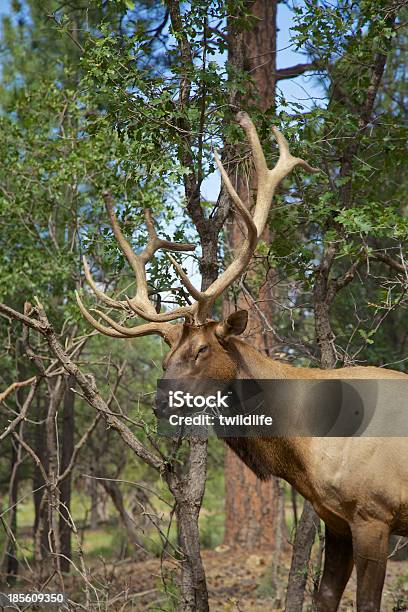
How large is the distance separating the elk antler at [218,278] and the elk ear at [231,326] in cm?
16

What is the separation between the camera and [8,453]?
1614 centimetres

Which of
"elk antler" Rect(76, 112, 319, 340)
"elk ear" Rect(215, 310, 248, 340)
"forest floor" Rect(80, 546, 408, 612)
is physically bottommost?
"forest floor" Rect(80, 546, 408, 612)

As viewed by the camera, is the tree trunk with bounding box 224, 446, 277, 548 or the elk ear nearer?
the elk ear

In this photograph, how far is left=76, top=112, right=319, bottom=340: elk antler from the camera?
A: 502 centimetres

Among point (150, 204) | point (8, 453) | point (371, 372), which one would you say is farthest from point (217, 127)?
point (8, 453)

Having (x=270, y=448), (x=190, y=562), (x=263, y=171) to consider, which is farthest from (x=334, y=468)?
(x=263, y=171)

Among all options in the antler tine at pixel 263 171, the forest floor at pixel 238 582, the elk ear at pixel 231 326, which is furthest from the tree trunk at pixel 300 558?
the antler tine at pixel 263 171

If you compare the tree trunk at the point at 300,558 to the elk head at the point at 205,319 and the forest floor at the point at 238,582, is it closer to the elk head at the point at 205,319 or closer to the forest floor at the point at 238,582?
the forest floor at the point at 238,582

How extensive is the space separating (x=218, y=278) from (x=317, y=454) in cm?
126

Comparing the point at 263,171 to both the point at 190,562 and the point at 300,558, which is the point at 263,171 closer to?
the point at 190,562

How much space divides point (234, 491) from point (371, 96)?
6.97m

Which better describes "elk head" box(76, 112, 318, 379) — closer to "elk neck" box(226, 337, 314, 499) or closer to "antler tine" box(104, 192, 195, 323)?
"antler tine" box(104, 192, 195, 323)

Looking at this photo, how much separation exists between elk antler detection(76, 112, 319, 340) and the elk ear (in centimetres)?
16

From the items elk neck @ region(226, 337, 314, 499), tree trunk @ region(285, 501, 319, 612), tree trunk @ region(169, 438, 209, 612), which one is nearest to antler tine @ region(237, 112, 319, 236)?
elk neck @ region(226, 337, 314, 499)
